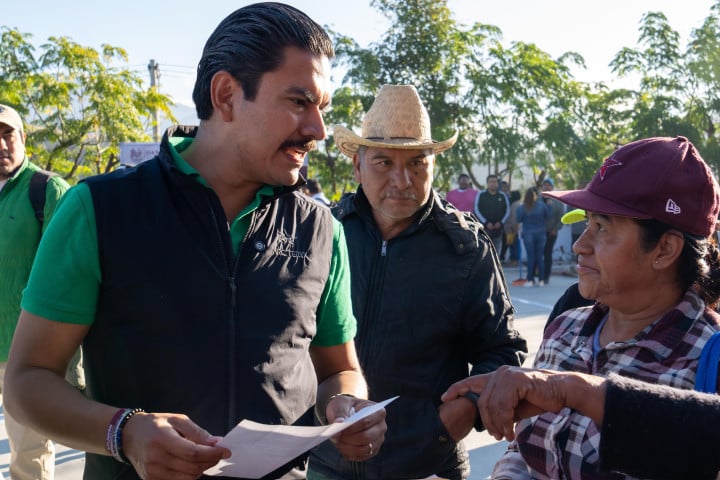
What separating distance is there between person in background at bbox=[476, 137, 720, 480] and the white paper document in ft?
2.29

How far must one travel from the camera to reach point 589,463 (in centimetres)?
210

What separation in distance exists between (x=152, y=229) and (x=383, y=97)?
1887 mm

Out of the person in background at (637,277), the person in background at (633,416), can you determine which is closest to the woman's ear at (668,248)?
the person in background at (637,277)

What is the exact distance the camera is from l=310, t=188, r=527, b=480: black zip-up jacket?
2873 mm

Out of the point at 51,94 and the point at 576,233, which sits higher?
the point at 51,94

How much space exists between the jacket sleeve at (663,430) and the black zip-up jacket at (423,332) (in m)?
1.03

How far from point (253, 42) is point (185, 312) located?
72cm

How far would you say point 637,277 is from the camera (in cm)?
232

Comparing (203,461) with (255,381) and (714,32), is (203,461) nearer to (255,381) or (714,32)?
(255,381)

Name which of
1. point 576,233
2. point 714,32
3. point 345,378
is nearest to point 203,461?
point 345,378

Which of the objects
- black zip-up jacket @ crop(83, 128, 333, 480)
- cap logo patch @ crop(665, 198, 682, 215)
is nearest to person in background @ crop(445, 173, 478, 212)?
cap logo patch @ crop(665, 198, 682, 215)

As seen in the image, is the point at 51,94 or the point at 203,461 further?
the point at 51,94

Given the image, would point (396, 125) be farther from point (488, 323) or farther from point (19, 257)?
point (19, 257)

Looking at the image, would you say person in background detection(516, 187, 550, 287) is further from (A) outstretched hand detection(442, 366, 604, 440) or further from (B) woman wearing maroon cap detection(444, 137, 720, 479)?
(A) outstretched hand detection(442, 366, 604, 440)
